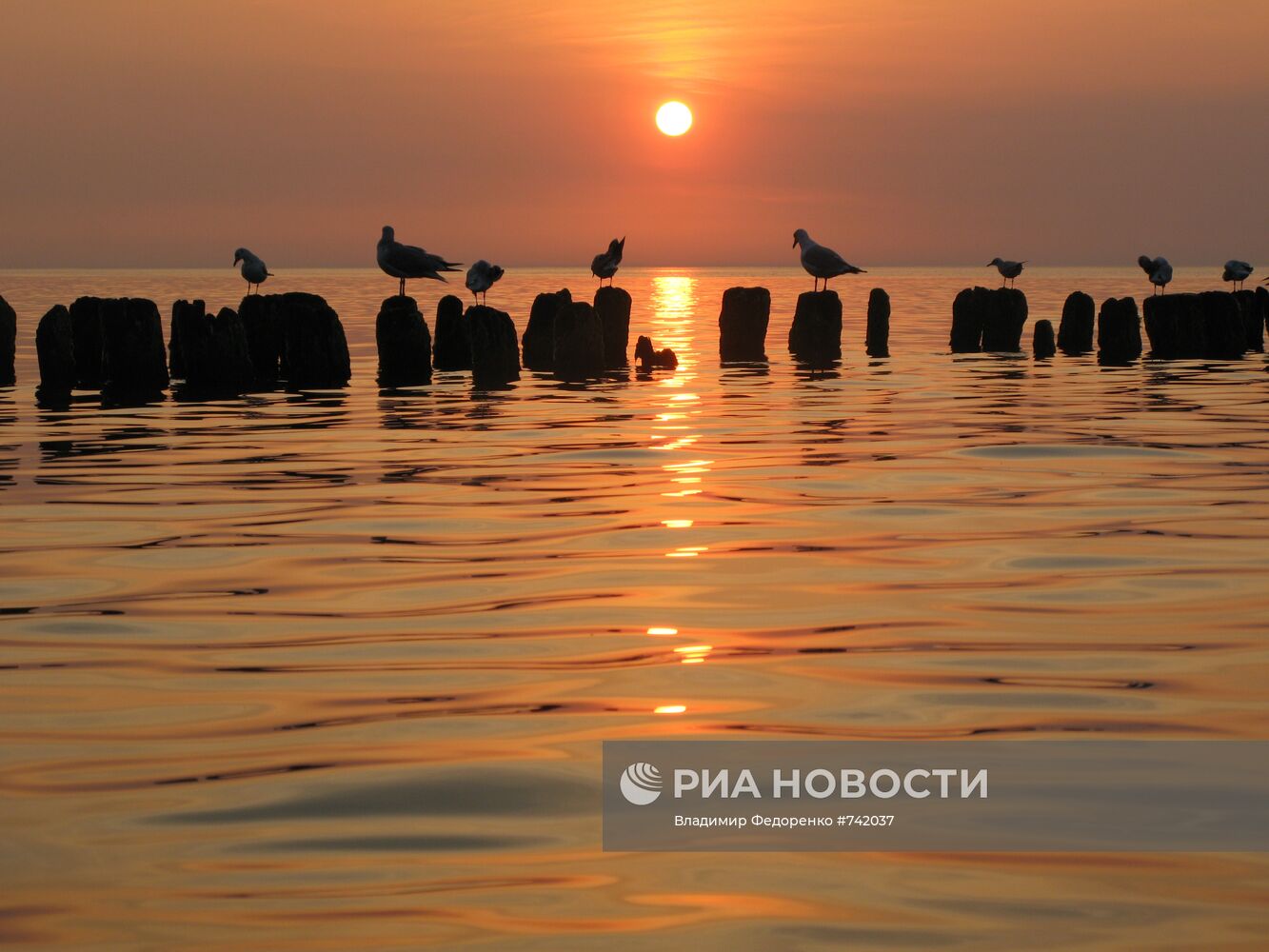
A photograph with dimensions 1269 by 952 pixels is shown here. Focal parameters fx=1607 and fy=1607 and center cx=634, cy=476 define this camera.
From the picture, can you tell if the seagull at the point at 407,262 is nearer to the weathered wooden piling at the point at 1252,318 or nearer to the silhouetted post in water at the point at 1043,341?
the silhouetted post in water at the point at 1043,341

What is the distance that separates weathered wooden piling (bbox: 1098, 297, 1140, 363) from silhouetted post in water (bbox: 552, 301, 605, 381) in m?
9.20

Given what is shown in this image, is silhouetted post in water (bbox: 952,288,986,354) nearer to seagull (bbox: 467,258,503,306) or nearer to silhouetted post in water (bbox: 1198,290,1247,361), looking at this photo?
silhouetted post in water (bbox: 1198,290,1247,361)

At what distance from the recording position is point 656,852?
4402mm

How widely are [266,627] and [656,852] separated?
10.8 ft

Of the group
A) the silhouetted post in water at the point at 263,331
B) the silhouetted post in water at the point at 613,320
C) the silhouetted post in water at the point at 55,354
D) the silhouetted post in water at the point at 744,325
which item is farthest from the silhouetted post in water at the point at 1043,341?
the silhouetted post in water at the point at 55,354

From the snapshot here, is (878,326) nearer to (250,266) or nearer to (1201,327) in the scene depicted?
(1201,327)

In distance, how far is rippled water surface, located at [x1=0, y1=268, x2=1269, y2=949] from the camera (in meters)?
4.03

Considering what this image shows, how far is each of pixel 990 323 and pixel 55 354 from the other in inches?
715

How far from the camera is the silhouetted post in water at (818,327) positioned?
97.0 ft

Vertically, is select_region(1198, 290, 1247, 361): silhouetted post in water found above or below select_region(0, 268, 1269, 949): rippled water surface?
above

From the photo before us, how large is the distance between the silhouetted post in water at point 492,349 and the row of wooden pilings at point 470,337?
2 centimetres

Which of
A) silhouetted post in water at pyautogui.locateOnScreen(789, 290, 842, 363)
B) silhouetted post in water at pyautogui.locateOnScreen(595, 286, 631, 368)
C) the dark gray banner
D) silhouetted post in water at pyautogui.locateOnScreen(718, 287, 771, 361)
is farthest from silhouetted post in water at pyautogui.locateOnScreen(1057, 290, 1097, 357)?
the dark gray banner

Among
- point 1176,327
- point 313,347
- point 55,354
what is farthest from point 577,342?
point 1176,327

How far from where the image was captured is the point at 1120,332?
2881cm
